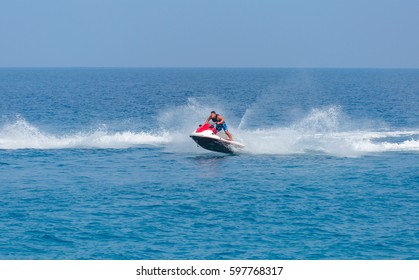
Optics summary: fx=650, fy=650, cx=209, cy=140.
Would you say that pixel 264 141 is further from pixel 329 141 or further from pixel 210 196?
pixel 210 196

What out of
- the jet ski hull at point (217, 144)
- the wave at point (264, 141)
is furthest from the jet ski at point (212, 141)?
the wave at point (264, 141)

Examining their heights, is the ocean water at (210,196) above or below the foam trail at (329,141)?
below

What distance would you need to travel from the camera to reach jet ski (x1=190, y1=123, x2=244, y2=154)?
41.6 meters

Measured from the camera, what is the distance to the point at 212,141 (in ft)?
137

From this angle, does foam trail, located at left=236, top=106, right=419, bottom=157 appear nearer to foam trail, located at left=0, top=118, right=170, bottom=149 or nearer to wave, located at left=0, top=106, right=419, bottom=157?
wave, located at left=0, top=106, right=419, bottom=157

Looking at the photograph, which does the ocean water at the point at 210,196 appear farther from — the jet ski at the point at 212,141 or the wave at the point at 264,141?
the jet ski at the point at 212,141

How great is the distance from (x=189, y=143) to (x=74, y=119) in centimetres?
2752

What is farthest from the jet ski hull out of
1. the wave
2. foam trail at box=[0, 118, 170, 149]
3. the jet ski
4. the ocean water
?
foam trail at box=[0, 118, 170, 149]

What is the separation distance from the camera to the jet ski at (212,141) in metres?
41.6

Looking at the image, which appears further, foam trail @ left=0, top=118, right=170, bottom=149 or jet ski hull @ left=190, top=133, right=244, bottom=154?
foam trail @ left=0, top=118, right=170, bottom=149

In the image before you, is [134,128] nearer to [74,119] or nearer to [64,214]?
[74,119]

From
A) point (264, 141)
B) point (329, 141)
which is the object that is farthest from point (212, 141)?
point (329, 141)

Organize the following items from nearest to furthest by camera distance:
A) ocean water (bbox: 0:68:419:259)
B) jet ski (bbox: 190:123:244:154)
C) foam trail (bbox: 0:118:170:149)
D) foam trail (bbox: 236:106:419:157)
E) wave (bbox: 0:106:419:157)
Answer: ocean water (bbox: 0:68:419:259) < jet ski (bbox: 190:123:244:154) < foam trail (bbox: 236:106:419:157) < wave (bbox: 0:106:419:157) < foam trail (bbox: 0:118:170:149)
